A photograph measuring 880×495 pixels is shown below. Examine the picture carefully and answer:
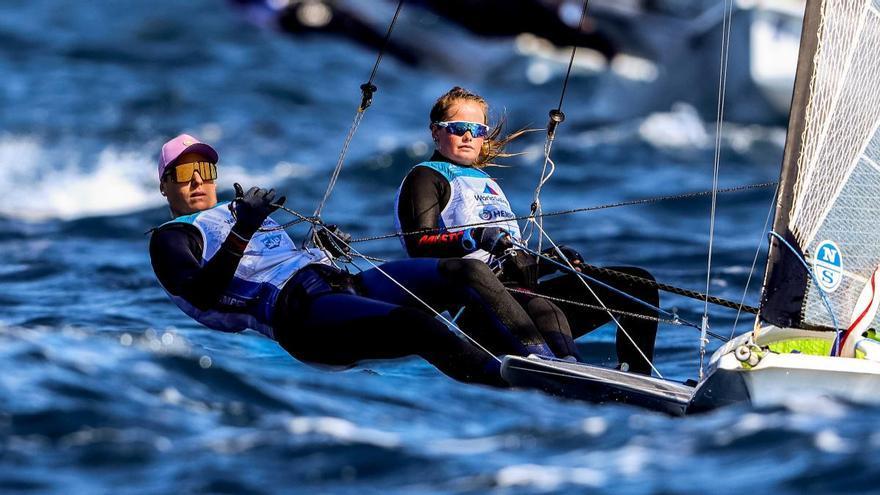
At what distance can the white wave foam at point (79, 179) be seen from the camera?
423 inches

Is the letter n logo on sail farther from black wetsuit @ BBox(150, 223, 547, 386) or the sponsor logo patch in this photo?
the sponsor logo patch

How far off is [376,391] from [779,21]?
11781mm

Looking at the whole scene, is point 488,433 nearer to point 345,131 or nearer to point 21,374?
point 21,374

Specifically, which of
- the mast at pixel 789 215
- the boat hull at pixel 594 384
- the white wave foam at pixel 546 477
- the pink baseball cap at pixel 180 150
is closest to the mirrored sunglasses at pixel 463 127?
the pink baseball cap at pixel 180 150

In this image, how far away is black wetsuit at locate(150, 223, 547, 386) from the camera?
4.52 meters

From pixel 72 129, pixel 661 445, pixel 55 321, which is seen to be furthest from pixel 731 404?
pixel 72 129

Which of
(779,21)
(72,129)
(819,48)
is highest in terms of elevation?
(779,21)

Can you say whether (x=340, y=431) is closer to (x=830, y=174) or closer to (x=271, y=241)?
(x=271, y=241)

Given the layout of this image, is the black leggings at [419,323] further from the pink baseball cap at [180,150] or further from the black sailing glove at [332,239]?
the pink baseball cap at [180,150]

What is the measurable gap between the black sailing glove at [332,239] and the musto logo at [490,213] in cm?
44

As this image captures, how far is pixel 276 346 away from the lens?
556 centimetres

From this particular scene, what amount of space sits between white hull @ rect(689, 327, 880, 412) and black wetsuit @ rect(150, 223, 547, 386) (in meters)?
0.68

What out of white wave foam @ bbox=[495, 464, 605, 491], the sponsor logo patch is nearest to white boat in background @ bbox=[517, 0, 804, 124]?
the sponsor logo patch

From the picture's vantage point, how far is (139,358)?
17.0 ft
